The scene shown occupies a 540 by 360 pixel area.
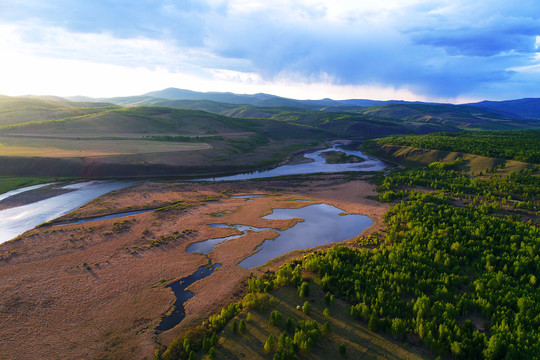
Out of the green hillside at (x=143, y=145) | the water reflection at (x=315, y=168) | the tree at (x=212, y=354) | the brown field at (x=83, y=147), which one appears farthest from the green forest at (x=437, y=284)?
the brown field at (x=83, y=147)

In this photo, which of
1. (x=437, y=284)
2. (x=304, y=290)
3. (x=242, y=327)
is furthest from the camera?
(x=437, y=284)

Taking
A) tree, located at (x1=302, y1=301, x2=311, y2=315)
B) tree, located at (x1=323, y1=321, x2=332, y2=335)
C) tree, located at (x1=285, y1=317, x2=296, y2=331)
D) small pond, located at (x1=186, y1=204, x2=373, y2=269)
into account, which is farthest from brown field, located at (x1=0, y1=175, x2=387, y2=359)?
tree, located at (x1=323, y1=321, x2=332, y2=335)

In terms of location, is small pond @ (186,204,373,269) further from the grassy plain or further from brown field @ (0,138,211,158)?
brown field @ (0,138,211,158)

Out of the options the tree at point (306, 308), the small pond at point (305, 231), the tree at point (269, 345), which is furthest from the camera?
the small pond at point (305, 231)

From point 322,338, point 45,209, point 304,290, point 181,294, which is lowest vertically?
point 181,294

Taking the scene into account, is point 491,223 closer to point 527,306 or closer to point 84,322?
point 527,306

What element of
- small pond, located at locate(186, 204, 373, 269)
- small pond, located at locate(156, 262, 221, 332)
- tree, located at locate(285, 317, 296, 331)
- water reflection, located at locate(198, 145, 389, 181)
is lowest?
small pond, located at locate(156, 262, 221, 332)

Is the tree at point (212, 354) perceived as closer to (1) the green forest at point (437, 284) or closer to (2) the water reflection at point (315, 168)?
(1) the green forest at point (437, 284)

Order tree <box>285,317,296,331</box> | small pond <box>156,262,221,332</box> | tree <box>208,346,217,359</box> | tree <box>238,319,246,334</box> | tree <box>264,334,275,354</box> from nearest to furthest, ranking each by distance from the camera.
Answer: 1. tree <box>208,346,217,359</box>
2. tree <box>264,334,275,354</box>
3. tree <box>238,319,246,334</box>
4. tree <box>285,317,296,331</box>
5. small pond <box>156,262,221,332</box>

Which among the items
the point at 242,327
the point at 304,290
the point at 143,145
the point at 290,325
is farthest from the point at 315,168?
the point at 242,327

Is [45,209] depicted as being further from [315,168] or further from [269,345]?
[315,168]
